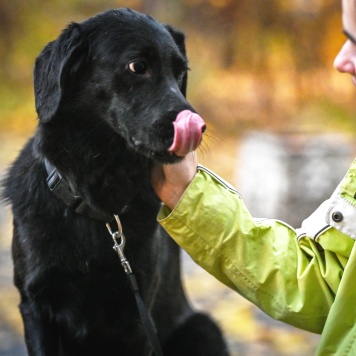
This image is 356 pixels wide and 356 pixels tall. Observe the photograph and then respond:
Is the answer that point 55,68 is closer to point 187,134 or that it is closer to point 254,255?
point 187,134

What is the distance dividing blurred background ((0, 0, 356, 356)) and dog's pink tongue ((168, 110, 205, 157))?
101 inches

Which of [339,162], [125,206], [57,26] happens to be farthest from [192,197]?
[57,26]

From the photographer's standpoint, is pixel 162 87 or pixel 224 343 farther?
pixel 224 343

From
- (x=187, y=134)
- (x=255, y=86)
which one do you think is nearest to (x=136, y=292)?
(x=187, y=134)

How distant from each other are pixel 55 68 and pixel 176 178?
0.39m

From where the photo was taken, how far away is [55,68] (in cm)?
187

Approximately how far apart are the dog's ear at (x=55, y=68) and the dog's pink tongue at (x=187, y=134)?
0.32 metres

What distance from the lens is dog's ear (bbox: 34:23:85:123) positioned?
1.87 metres

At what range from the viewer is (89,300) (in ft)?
6.36

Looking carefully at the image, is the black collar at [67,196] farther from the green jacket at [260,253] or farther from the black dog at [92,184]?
the green jacket at [260,253]

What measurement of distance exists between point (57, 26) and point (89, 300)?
116 inches

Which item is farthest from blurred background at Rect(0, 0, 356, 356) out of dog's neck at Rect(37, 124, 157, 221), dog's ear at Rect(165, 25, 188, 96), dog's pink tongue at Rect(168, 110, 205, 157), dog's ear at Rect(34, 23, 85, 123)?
dog's pink tongue at Rect(168, 110, 205, 157)

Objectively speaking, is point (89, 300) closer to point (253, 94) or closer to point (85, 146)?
point (85, 146)

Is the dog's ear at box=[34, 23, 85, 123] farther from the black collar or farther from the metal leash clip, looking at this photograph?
the metal leash clip
